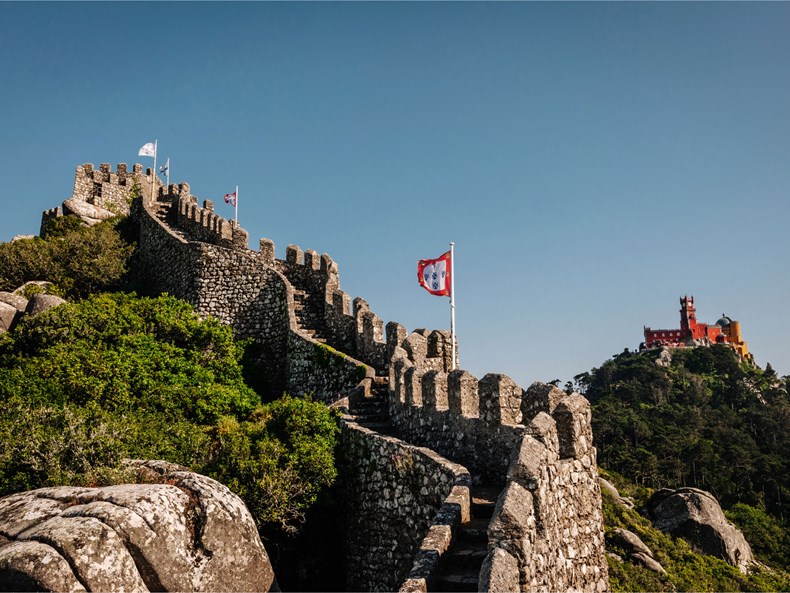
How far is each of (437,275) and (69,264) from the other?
16.1m

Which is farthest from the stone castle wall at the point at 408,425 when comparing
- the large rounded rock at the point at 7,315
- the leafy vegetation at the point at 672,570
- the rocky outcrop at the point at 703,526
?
the rocky outcrop at the point at 703,526

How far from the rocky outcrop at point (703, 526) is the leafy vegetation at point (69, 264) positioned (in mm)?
28868

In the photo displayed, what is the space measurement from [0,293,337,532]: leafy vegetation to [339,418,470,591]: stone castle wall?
64cm

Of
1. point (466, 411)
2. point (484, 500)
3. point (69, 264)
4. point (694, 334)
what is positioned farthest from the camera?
point (694, 334)

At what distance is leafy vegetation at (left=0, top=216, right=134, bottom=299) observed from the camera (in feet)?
85.7

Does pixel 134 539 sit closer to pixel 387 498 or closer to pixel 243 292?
pixel 387 498

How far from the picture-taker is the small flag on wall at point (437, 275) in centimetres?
1689

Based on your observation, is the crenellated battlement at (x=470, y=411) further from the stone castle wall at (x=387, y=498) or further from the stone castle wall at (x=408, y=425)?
the stone castle wall at (x=387, y=498)

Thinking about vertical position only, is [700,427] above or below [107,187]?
below

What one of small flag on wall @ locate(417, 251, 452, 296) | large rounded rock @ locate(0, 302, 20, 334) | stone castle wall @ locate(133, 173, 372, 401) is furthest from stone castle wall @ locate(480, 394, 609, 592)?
large rounded rock @ locate(0, 302, 20, 334)

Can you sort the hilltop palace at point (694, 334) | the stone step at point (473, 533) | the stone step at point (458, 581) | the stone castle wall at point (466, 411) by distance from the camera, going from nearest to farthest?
the stone step at point (458, 581) < the stone step at point (473, 533) < the stone castle wall at point (466, 411) < the hilltop palace at point (694, 334)

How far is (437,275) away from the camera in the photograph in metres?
17.1

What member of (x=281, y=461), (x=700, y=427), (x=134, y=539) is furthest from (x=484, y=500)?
(x=700, y=427)

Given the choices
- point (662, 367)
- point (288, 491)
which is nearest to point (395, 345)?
point (288, 491)
